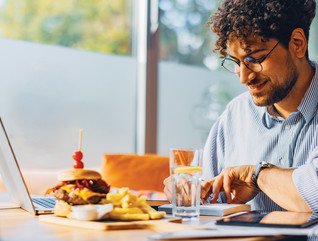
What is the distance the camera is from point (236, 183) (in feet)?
4.49

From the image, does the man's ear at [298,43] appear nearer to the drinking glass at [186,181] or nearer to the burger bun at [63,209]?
the drinking glass at [186,181]

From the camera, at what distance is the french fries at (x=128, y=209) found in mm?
919

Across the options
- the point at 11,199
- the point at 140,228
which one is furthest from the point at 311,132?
the point at 11,199

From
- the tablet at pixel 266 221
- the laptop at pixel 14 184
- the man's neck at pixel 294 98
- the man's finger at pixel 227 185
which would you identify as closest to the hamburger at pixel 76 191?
the laptop at pixel 14 184

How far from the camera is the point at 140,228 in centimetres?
88

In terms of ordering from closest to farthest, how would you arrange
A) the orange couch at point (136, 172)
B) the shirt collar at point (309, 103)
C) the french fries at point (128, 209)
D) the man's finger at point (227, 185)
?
the french fries at point (128, 209), the man's finger at point (227, 185), the shirt collar at point (309, 103), the orange couch at point (136, 172)

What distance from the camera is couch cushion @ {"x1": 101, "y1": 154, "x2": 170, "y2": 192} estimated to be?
8.74ft

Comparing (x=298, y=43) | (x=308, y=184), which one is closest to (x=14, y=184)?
(x=308, y=184)

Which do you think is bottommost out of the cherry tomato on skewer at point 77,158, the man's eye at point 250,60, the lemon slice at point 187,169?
the lemon slice at point 187,169

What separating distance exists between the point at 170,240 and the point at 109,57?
3.35 metres

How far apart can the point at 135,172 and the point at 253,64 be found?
127 centimetres

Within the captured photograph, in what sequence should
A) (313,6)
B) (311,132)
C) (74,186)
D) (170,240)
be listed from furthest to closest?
(313,6) → (311,132) → (74,186) → (170,240)

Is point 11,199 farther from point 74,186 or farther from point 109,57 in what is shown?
point 109,57

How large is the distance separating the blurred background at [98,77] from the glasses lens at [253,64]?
219 centimetres
